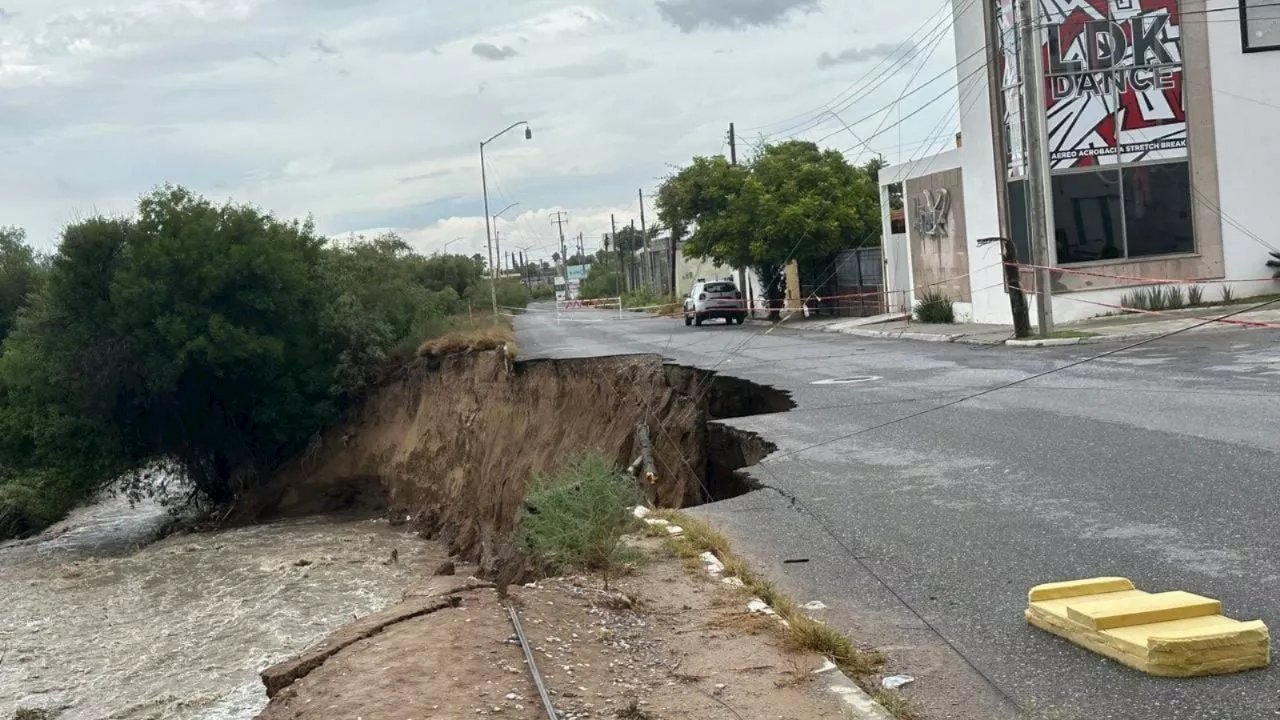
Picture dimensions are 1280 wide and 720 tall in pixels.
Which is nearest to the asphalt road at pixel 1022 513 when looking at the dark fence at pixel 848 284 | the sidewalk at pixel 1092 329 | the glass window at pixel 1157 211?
the sidewalk at pixel 1092 329

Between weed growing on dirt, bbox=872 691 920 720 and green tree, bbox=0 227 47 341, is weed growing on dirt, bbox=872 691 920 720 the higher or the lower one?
the lower one

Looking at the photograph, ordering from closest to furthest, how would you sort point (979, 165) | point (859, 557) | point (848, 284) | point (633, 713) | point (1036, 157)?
1. point (633, 713)
2. point (859, 557)
3. point (1036, 157)
4. point (979, 165)
5. point (848, 284)

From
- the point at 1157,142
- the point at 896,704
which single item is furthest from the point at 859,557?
the point at 1157,142

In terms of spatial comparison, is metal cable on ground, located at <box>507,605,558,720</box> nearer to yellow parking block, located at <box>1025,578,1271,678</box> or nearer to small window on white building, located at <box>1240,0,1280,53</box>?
yellow parking block, located at <box>1025,578,1271,678</box>

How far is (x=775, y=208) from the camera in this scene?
4375cm

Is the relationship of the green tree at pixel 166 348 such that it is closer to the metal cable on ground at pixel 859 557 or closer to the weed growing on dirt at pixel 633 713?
the metal cable on ground at pixel 859 557

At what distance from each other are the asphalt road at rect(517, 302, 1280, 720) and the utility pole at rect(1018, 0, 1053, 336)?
19.8ft

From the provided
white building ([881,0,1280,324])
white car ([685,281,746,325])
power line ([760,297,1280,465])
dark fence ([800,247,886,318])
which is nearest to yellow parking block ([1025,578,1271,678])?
power line ([760,297,1280,465])

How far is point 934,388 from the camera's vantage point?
59.5 feet

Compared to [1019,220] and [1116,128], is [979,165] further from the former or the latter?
[1116,128]

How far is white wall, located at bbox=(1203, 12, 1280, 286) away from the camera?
2845 centimetres

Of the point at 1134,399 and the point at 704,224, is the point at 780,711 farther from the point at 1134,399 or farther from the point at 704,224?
the point at 704,224

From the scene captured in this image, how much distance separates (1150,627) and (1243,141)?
26.1 m

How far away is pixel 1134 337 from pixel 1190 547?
1656 cm
